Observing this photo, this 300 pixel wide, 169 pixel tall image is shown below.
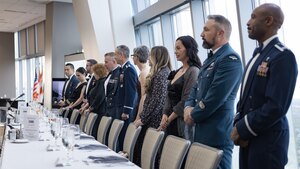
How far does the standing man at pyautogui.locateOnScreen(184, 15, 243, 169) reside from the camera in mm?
2631

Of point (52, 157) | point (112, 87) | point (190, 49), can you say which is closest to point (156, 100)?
point (190, 49)

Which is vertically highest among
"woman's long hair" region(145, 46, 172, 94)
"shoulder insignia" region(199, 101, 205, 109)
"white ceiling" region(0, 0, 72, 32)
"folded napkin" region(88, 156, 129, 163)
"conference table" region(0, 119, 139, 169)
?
"white ceiling" region(0, 0, 72, 32)

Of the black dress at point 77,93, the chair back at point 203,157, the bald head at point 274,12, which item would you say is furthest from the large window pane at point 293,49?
the black dress at point 77,93

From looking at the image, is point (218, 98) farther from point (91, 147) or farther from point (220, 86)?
point (91, 147)

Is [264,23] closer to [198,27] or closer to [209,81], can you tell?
[209,81]

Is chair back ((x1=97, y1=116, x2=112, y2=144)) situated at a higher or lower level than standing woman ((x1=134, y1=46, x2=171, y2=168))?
lower

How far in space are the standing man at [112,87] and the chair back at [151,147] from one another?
1.93 m

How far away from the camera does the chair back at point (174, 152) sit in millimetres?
2260

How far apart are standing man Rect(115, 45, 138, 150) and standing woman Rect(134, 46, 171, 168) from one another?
25.8 inches

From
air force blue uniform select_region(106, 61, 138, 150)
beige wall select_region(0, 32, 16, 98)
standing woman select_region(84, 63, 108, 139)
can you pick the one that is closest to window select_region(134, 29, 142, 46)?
standing woman select_region(84, 63, 108, 139)

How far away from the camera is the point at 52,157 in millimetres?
2330

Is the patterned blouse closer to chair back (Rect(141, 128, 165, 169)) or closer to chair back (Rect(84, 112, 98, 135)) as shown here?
chair back (Rect(84, 112, 98, 135))

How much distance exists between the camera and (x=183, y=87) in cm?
331

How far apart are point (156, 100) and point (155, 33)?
374 centimetres
